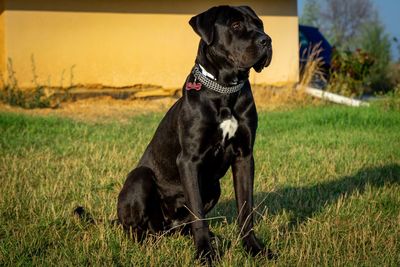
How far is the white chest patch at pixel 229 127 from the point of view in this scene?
438 cm

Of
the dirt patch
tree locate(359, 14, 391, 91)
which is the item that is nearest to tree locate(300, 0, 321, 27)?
tree locate(359, 14, 391, 91)

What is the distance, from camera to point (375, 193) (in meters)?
6.14

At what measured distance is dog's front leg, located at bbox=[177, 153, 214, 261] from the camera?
14.3ft

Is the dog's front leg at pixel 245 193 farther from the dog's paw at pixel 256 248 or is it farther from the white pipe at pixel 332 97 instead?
the white pipe at pixel 332 97

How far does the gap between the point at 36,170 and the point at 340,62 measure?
11.3 meters

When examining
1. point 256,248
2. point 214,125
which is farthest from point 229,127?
point 256,248

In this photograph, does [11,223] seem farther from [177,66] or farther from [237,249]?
[177,66]

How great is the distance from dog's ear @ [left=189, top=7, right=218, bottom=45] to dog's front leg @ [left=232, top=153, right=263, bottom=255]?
0.92 meters

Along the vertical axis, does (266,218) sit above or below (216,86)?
below

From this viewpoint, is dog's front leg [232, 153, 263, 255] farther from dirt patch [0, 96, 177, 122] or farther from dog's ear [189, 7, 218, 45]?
dirt patch [0, 96, 177, 122]

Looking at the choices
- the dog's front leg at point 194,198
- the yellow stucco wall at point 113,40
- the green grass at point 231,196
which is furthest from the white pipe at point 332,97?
the dog's front leg at point 194,198

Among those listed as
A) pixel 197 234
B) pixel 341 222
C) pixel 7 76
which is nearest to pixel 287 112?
pixel 7 76

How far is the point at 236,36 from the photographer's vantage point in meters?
4.47

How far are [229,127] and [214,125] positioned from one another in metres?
0.11
